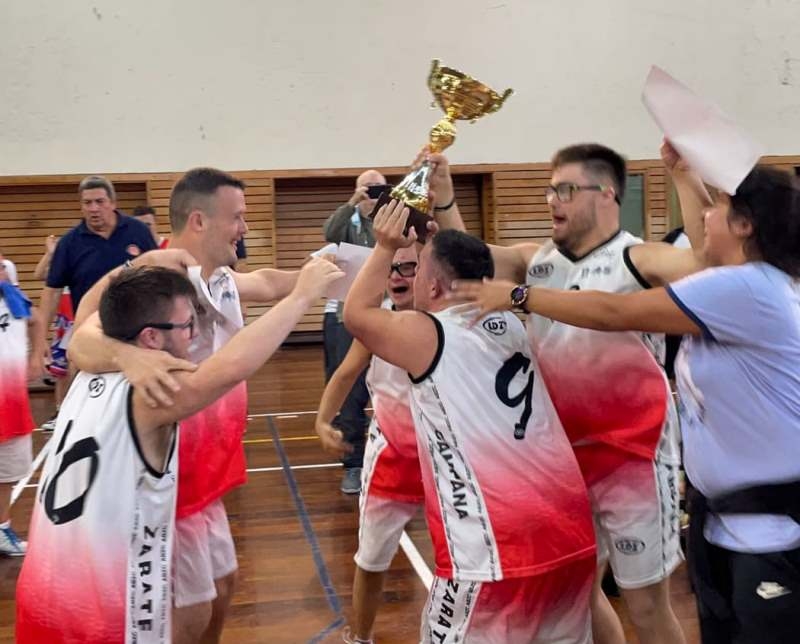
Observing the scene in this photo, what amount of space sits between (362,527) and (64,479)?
5.62 ft

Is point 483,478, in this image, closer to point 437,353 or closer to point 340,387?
point 437,353

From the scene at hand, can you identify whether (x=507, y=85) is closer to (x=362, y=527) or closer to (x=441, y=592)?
(x=362, y=527)

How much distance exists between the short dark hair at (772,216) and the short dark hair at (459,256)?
2.80ft

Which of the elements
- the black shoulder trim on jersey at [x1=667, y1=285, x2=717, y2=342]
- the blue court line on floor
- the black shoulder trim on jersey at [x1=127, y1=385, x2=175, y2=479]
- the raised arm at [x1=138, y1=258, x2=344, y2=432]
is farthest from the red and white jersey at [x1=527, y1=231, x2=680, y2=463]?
the blue court line on floor

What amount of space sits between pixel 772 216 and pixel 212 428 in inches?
84.4

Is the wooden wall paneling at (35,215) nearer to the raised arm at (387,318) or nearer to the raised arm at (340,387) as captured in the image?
the raised arm at (340,387)

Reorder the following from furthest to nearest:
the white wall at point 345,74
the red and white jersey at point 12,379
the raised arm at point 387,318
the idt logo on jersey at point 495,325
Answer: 1. the white wall at point 345,74
2. the red and white jersey at point 12,379
3. the idt logo on jersey at point 495,325
4. the raised arm at point 387,318

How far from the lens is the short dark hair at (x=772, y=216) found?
2.35 metres

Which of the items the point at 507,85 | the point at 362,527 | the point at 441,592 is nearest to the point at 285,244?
the point at 507,85

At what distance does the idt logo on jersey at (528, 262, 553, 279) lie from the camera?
3.47 metres

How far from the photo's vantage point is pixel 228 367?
2426 mm

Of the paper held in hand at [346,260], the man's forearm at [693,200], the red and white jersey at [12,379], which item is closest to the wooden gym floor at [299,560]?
the red and white jersey at [12,379]

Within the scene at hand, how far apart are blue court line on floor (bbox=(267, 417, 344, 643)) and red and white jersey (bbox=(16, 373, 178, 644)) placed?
194 centimetres

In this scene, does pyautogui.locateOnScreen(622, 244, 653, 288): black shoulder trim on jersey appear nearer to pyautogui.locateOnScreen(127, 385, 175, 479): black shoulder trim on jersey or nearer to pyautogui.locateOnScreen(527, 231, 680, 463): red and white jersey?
pyautogui.locateOnScreen(527, 231, 680, 463): red and white jersey
